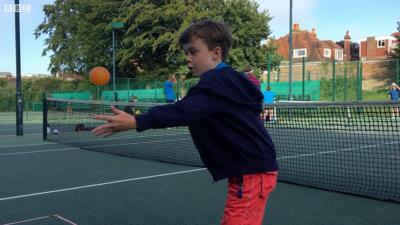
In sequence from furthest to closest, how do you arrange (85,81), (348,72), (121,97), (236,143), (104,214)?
(85,81) → (121,97) → (348,72) → (104,214) → (236,143)

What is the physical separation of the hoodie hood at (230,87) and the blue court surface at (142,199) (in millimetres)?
2513

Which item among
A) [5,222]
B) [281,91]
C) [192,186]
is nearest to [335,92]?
[281,91]

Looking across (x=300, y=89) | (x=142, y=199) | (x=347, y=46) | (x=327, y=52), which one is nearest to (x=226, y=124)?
(x=142, y=199)

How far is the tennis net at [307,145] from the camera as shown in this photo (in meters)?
6.75

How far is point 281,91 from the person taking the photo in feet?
105

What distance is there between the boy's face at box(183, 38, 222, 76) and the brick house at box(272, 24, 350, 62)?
80.6 metres

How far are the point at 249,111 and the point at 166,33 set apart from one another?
3548 cm

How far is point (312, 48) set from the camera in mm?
84688

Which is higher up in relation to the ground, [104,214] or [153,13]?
[153,13]

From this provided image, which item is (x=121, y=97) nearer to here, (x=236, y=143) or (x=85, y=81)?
(x=85, y=81)

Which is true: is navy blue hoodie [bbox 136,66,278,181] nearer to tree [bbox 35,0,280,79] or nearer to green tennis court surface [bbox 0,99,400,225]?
green tennis court surface [bbox 0,99,400,225]

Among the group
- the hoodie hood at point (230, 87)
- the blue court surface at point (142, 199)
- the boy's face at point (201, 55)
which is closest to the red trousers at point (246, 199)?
the hoodie hood at point (230, 87)

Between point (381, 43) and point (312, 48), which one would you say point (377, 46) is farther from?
point (312, 48)

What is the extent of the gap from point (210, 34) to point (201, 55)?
12 cm
